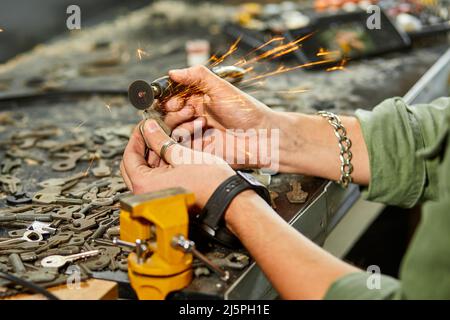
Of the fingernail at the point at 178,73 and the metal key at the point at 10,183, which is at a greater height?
the fingernail at the point at 178,73

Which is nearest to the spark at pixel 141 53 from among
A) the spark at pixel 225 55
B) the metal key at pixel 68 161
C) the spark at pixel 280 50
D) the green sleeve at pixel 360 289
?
the spark at pixel 225 55

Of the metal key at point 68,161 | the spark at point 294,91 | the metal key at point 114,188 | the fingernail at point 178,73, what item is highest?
the fingernail at point 178,73

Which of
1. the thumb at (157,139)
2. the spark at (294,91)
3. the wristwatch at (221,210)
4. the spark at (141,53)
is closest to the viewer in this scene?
the wristwatch at (221,210)

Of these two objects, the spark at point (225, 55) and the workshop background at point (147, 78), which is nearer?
the workshop background at point (147, 78)

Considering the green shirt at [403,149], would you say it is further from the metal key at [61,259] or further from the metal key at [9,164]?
the metal key at [9,164]

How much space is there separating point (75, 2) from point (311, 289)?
2174 mm

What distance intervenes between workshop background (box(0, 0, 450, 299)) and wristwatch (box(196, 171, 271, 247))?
0.10 ft

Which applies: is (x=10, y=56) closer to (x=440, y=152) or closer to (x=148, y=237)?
(x=148, y=237)

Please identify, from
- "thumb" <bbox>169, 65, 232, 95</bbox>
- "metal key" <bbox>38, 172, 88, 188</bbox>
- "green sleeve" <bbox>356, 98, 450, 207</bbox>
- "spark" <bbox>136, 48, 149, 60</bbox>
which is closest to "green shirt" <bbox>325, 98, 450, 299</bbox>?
"green sleeve" <bbox>356, 98, 450, 207</bbox>

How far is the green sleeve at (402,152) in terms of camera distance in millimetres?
1226

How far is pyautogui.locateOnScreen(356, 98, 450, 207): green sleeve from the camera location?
1.23 meters

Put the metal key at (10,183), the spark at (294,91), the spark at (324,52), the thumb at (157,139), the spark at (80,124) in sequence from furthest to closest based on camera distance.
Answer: the spark at (324,52) < the spark at (294,91) < the spark at (80,124) < the metal key at (10,183) < the thumb at (157,139)

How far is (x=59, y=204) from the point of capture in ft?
4.12

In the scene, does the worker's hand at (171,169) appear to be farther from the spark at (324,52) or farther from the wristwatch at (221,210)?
the spark at (324,52)
